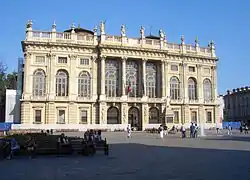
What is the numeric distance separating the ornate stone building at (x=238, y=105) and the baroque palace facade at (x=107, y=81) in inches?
1543

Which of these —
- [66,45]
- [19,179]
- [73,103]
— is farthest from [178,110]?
[19,179]

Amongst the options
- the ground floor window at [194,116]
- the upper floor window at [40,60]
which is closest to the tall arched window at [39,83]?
the upper floor window at [40,60]

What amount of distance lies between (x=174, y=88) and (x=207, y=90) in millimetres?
8502

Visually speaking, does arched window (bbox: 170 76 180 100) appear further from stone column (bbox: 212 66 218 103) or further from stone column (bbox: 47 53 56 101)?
stone column (bbox: 47 53 56 101)

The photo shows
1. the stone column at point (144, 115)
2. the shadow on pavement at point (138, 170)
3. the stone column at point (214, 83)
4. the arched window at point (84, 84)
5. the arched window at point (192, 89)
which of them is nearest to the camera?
the shadow on pavement at point (138, 170)

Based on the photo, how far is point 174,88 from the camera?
65.0 metres

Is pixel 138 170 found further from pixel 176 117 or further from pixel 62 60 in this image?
pixel 176 117

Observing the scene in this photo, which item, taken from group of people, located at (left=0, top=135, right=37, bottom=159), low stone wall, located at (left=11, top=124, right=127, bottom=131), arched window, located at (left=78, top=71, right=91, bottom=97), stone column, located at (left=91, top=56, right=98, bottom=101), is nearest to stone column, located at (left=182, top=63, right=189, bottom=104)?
low stone wall, located at (left=11, top=124, right=127, bottom=131)

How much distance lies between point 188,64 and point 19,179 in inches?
2299

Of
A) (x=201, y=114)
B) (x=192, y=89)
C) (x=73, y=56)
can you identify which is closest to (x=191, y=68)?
(x=192, y=89)

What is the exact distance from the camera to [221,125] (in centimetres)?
6800

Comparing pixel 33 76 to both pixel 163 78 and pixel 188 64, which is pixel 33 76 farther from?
pixel 188 64

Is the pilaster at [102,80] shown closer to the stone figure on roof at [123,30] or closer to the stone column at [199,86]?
the stone figure on roof at [123,30]

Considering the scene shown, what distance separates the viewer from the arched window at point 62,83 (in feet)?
188
